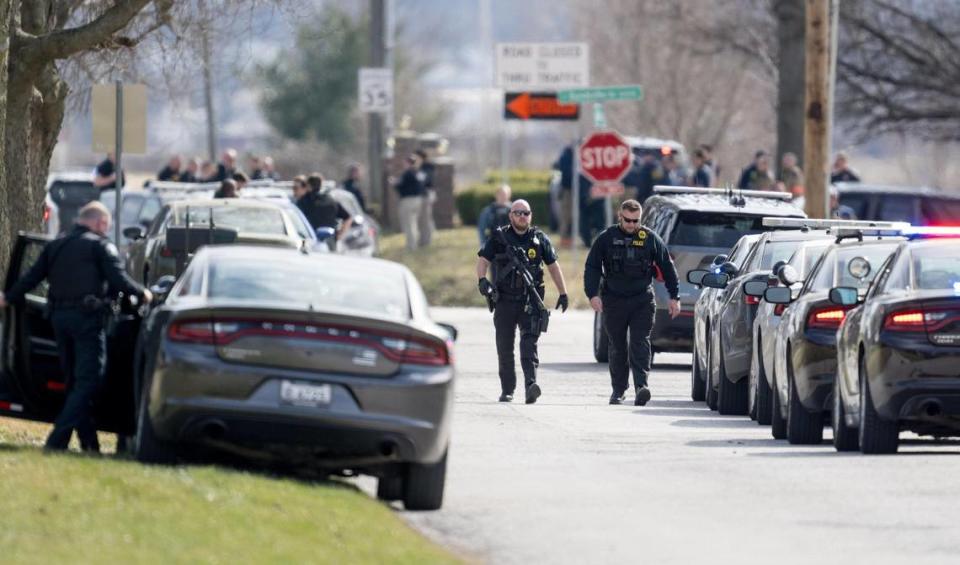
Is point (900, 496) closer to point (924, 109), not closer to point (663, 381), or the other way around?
point (663, 381)

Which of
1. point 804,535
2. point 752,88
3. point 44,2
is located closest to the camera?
point 804,535

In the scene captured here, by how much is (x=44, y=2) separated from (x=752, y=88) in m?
39.6

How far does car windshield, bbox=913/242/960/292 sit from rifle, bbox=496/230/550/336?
5.51 m

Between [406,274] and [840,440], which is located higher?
[406,274]

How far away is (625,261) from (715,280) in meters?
0.78

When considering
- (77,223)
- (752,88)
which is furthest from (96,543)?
(752,88)

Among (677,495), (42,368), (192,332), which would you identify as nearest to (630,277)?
(42,368)

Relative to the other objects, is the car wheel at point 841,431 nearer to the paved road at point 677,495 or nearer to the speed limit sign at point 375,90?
the paved road at point 677,495

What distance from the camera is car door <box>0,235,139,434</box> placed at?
1446cm

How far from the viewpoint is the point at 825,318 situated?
53.0 feet

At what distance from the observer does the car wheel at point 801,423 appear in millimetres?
16102

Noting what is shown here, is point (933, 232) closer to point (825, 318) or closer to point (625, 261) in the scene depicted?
point (825, 318)

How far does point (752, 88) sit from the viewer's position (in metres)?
60.5

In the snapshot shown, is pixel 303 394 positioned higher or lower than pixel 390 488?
higher
